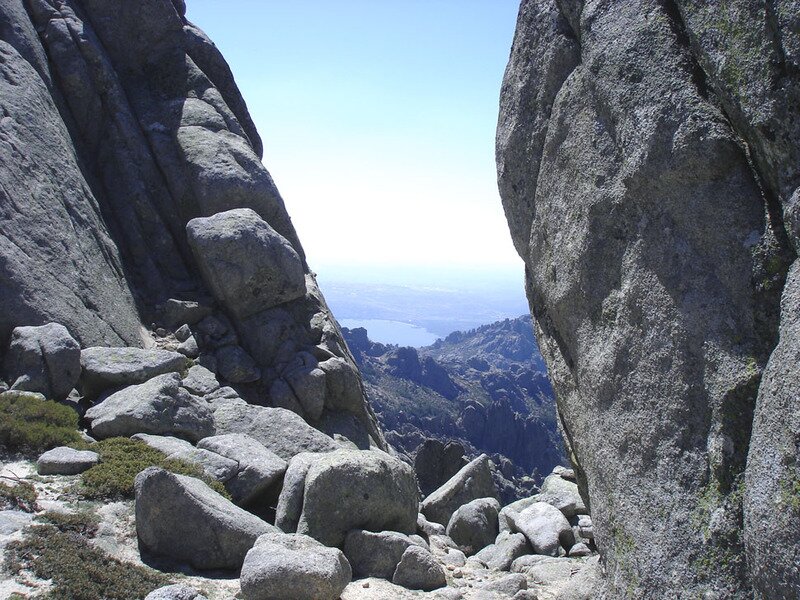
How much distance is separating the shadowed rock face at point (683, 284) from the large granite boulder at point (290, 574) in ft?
16.0

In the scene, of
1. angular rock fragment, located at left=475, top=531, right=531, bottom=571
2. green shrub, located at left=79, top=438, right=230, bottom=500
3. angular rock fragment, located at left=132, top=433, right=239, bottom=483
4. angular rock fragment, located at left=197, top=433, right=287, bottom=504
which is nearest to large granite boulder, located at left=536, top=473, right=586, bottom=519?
angular rock fragment, located at left=475, top=531, right=531, bottom=571

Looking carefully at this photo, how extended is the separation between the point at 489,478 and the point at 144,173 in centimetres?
2117

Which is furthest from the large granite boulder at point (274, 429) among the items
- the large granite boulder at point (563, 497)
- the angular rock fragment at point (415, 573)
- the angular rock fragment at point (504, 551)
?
the large granite boulder at point (563, 497)

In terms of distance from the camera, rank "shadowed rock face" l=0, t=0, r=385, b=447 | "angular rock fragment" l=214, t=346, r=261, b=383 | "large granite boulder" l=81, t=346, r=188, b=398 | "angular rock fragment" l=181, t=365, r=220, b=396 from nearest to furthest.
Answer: "large granite boulder" l=81, t=346, r=188, b=398 < "shadowed rock face" l=0, t=0, r=385, b=447 < "angular rock fragment" l=181, t=365, r=220, b=396 < "angular rock fragment" l=214, t=346, r=261, b=383

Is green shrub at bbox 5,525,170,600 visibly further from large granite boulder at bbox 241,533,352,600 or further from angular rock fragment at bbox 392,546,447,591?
angular rock fragment at bbox 392,546,447,591

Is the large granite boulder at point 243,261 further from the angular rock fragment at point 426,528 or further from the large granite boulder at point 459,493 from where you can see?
the angular rock fragment at point 426,528

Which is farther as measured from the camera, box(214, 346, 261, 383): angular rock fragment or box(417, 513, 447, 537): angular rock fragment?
box(214, 346, 261, 383): angular rock fragment

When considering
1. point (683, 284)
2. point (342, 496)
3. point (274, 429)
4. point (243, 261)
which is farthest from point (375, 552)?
point (243, 261)

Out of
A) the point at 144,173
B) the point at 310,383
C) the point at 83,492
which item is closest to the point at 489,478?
the point at 310,383

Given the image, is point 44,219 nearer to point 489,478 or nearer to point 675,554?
point 489,478

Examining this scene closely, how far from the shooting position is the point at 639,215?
10508mm

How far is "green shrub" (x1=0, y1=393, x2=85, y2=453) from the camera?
1714 cm

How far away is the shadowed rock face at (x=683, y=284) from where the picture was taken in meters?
8.09

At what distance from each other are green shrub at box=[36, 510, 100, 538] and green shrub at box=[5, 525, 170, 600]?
527 millimetres
